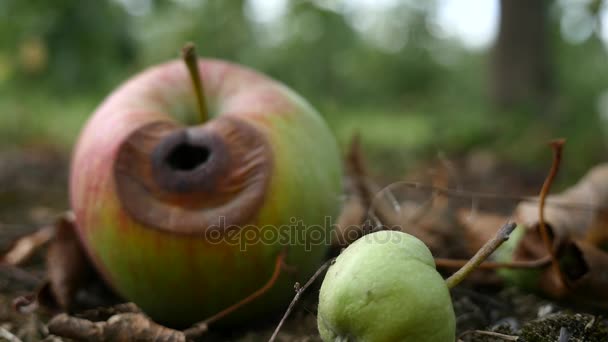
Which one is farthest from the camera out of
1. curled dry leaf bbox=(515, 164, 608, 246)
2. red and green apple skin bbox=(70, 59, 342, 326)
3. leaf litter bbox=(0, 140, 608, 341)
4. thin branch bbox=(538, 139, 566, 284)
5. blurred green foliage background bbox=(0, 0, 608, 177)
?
blurred green foliage background bbox=(0, 0, 608, 177)

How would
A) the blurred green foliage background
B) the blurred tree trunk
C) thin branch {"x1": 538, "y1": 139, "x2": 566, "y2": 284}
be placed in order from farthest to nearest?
1. the blurred tree trunk
2. the blurred green foliage background
3. thin branch {"x1": 538, "y1": 139, "x2": 566, "y2": 284}

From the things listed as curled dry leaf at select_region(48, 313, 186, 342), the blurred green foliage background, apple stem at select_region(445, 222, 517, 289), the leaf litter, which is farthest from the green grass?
apple stem at select_region(445, 222, 517, 289)

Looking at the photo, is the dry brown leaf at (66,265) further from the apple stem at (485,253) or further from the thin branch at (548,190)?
the thin branch at (548,190)

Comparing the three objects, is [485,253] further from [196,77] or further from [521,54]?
[521,54]

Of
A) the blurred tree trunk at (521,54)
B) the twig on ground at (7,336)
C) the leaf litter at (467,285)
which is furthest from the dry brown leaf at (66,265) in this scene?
the blurred tree trunk at (521,54)

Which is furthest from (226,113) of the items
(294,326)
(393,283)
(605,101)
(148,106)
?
(605,101)

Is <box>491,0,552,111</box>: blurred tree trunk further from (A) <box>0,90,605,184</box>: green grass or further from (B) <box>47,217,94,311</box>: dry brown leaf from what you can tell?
(B) <box>47,217,94,311</box>: dry brown leaf
